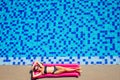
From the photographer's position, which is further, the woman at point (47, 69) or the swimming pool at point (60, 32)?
the swimming pool at point (60, 32)

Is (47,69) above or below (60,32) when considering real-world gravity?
below

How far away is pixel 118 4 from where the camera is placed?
3117 mm

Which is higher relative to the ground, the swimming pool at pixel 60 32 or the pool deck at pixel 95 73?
the swimming pool at pixel 60 32

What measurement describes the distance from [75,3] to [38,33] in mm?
662

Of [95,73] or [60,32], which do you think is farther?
[60,32]

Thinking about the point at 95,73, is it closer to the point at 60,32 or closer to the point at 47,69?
the point at 47,69

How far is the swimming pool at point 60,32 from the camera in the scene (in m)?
3.03

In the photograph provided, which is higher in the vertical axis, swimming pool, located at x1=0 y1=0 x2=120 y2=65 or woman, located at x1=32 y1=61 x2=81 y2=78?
swimming pool, located at x1=0 y1=0 x2=120 y2=65

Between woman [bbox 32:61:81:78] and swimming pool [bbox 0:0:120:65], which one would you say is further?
swimming pool [bbox 0:0:120:65]

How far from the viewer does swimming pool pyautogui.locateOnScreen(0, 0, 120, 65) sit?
3.03 m

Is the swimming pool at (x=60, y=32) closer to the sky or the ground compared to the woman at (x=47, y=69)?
closer to the sky

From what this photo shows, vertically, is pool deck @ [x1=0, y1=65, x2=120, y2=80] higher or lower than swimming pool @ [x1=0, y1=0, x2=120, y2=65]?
lower

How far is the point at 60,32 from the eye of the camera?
3.13 meters

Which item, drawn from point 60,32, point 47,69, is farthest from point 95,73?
point 60,32
